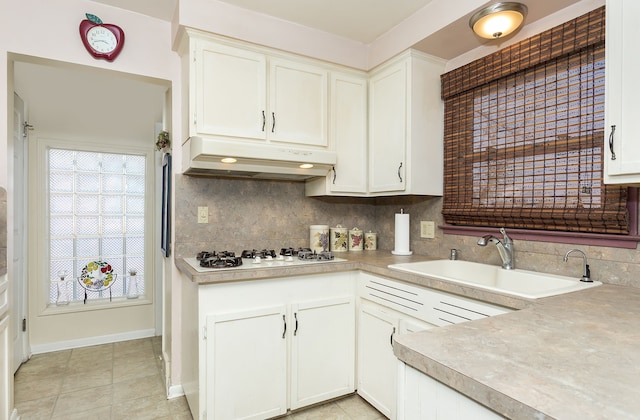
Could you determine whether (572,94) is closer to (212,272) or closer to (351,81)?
(351,81)

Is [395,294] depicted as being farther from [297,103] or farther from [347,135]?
[297,103]

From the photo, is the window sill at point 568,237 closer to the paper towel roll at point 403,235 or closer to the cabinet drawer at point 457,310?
the paper towel roll at point 403,235

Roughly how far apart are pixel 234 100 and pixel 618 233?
→ 208 cm

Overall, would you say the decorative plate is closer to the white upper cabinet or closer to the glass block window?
the glass block window

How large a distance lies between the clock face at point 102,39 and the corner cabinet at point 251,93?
1.26ft

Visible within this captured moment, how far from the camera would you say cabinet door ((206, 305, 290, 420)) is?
1800 millimetres

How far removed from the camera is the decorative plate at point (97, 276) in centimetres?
317

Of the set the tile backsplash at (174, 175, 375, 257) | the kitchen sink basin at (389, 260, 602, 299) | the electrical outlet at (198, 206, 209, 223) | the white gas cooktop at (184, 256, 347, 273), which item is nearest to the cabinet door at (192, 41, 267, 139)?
the tile backsplash at (174, 175, 375, 257)

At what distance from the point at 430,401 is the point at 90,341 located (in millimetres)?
3303

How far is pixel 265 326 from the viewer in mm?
1923

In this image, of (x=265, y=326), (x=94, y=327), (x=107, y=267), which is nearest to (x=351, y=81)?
(x=265, y=326)

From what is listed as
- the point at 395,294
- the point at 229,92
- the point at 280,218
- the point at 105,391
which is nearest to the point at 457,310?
the point at 395,294

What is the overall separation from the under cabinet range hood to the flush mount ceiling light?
1073 millimetres

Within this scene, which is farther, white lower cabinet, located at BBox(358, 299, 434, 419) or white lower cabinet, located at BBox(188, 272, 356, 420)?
white lower cabinet, located at BBox(358, 299, 434, 419)
